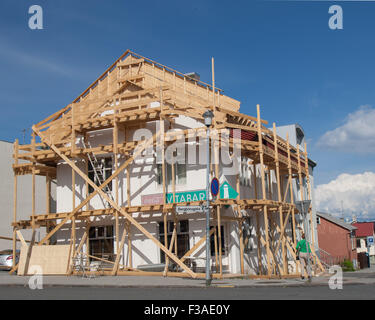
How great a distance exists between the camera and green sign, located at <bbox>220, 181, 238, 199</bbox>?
20.7 metres

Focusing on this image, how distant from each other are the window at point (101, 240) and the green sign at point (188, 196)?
4498 mm

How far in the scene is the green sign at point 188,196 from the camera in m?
21.2

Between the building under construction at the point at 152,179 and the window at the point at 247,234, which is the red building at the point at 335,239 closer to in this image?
the building under construction at the point at 152,179

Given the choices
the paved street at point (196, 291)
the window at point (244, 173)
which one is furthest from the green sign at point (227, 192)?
the paved street at point (196, 291)

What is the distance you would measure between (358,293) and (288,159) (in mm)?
13423

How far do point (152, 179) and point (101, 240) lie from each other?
4.29 metres

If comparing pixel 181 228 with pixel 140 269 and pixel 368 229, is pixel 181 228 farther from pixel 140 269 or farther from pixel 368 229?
pixel 368 229

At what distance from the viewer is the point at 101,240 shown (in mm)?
24828

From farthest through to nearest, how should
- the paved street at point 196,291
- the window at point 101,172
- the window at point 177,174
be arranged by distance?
the window at point 101,172 < the window at point 177,174 < the paved street at point 196,291

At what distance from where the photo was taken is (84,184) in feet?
82.8

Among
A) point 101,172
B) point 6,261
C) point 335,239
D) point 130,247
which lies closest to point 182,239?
point 130,247

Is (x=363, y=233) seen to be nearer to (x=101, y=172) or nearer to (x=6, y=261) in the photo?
(x=6, y=261)

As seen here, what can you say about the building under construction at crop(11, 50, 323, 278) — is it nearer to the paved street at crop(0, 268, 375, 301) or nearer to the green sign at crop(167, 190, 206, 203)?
the green sign at crop(167, 190, 206, 203)
